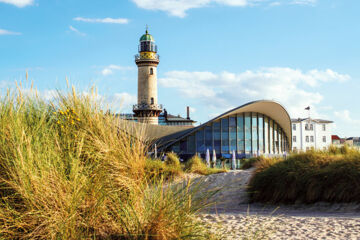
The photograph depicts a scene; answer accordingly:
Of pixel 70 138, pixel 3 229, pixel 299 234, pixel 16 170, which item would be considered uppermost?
pixel 70 138

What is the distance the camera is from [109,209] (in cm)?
388

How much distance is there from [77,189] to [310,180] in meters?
5.95

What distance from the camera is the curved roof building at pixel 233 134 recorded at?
99.3 feet

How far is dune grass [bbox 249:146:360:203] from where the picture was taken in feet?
25.1

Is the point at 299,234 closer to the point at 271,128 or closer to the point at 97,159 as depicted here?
the point at 97,159

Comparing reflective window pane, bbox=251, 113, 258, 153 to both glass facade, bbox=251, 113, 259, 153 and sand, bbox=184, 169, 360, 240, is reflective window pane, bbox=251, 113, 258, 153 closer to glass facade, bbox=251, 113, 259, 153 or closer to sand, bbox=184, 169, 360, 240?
glass facade, bbox=251, 113, 259, 153

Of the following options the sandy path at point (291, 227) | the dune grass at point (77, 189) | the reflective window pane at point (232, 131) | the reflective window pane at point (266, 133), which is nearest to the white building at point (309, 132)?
the reflective window pane at point (266, 133)

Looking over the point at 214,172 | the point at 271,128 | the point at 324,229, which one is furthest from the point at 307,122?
the point at 324,229

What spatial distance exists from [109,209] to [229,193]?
639cm

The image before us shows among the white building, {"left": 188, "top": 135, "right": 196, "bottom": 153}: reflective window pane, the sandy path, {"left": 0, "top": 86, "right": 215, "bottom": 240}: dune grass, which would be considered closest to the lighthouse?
{"left": 188, "top": 135, "right": 196, "bottom": 153}: reflective window pane

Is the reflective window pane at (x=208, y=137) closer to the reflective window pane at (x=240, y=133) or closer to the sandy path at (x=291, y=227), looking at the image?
the reflective window pane at (x=240, y=133)

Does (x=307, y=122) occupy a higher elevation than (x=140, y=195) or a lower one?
higher

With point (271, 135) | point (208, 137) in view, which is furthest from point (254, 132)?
point (208, 137)

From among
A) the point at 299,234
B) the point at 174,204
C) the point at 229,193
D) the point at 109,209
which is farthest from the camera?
the point at 229,193
